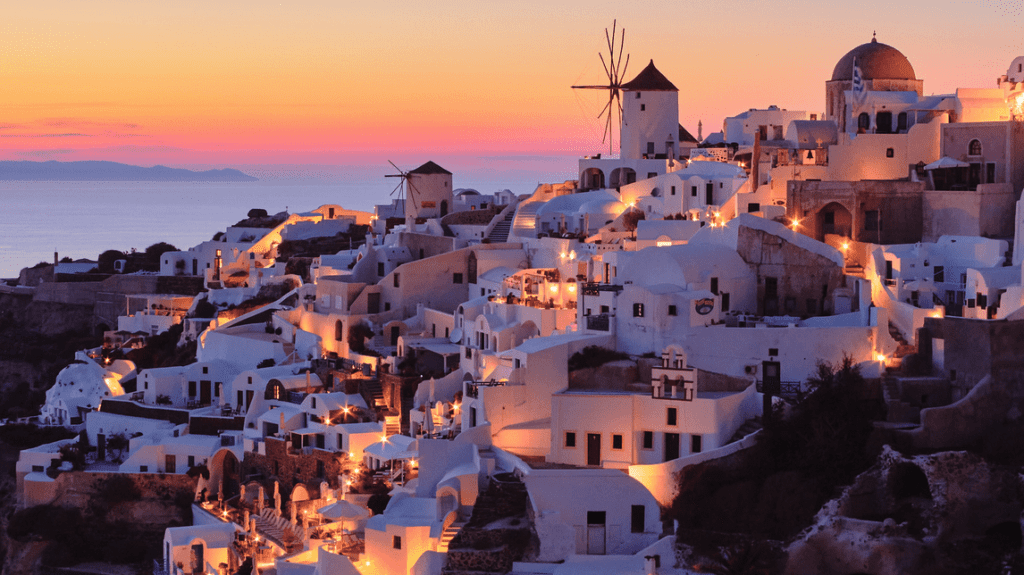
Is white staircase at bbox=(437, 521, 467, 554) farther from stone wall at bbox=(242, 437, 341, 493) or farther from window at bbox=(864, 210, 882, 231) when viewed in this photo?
window at bbox=(864, 210, 882, 231)

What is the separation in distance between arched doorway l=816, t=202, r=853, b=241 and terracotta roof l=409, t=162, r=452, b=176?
1938cm

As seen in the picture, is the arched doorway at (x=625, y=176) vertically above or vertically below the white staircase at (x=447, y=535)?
above

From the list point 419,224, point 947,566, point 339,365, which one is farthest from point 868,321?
point 419,224

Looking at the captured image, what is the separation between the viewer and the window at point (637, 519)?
2538 centimetres

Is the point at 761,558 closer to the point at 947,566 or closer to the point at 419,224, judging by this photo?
the point at 947,566

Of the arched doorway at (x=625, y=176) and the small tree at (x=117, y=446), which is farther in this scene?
the arched doorway at (x=625, y=176)

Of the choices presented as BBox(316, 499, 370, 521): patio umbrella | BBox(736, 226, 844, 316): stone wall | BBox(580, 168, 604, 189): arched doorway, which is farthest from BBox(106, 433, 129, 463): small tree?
BBox(736, 226, 844, 316): stone wall

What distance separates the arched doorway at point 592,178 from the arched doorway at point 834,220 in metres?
12.5

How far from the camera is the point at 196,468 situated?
117ft

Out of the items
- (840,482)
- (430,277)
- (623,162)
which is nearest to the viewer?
(840,482)

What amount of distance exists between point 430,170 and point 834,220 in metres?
19.7

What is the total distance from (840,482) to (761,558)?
2.21 meters

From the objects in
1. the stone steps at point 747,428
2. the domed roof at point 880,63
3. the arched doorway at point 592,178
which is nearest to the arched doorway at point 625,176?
the arched doorway at point 592,178

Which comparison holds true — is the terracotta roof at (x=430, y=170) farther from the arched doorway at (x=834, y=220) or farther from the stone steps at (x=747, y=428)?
the stone steps at (x=747, y=428)
